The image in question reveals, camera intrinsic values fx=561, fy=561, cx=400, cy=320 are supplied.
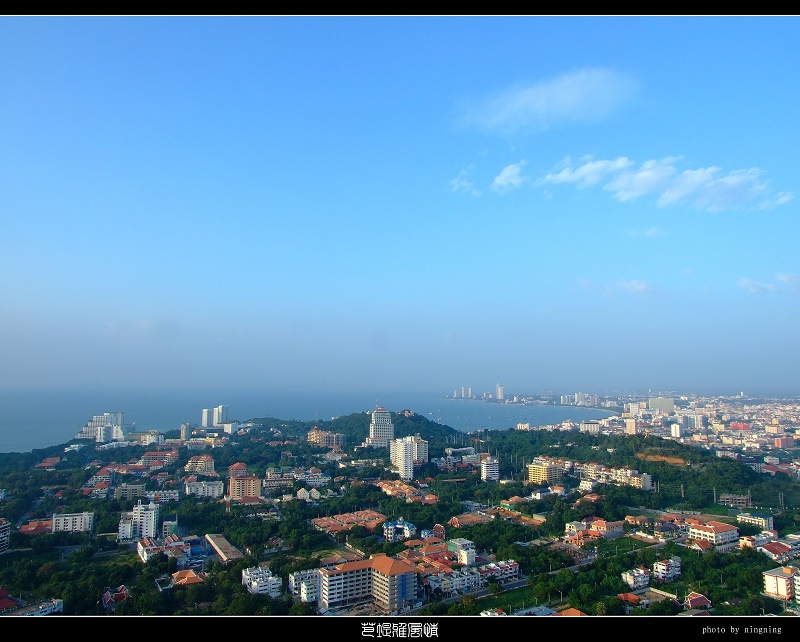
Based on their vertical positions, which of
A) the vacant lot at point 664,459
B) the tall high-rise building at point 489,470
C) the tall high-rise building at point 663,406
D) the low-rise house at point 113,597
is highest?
the tall high-rise building at point 663,406

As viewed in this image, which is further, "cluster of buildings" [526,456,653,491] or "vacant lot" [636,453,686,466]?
"vacant lot" [636,453,686,466]

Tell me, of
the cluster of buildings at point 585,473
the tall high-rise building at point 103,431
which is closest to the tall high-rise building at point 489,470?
the cluster of buildings at point 585,473

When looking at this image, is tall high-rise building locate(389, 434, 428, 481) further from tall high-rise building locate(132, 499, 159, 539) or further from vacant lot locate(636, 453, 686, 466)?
tall high-rise building locate(132, 499, 159, 539)

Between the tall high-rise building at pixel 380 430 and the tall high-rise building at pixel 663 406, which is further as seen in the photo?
the tall high-rise building at pixel 663 406

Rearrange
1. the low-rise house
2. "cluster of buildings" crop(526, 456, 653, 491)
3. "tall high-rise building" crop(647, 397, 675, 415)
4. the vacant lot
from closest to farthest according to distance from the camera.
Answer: the low-rise house → "cluster of buildings" crop(526, 456, 653, 491) → the vacant lot → "tall high-rise building" crop(647, 397, 675, 415)

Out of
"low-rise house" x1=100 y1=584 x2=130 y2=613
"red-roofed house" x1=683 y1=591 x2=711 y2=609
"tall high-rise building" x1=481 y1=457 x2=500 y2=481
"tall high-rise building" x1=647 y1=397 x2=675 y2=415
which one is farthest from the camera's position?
"tall high-rise building" x1=647 y1=397 x2=675 y2=415

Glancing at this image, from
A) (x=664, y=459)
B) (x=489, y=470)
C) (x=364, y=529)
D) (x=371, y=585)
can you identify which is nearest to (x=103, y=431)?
(x=489, y=470)

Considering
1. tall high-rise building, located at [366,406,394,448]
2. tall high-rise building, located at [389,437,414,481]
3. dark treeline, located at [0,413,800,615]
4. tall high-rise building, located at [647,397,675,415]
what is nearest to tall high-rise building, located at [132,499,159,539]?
dark treeline, located at [0,413,800,615]

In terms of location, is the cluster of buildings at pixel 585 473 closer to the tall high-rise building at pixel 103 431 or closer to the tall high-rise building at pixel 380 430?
the tall high-rise building at pixel 380 430

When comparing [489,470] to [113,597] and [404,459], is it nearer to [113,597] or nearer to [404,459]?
[404,459]
